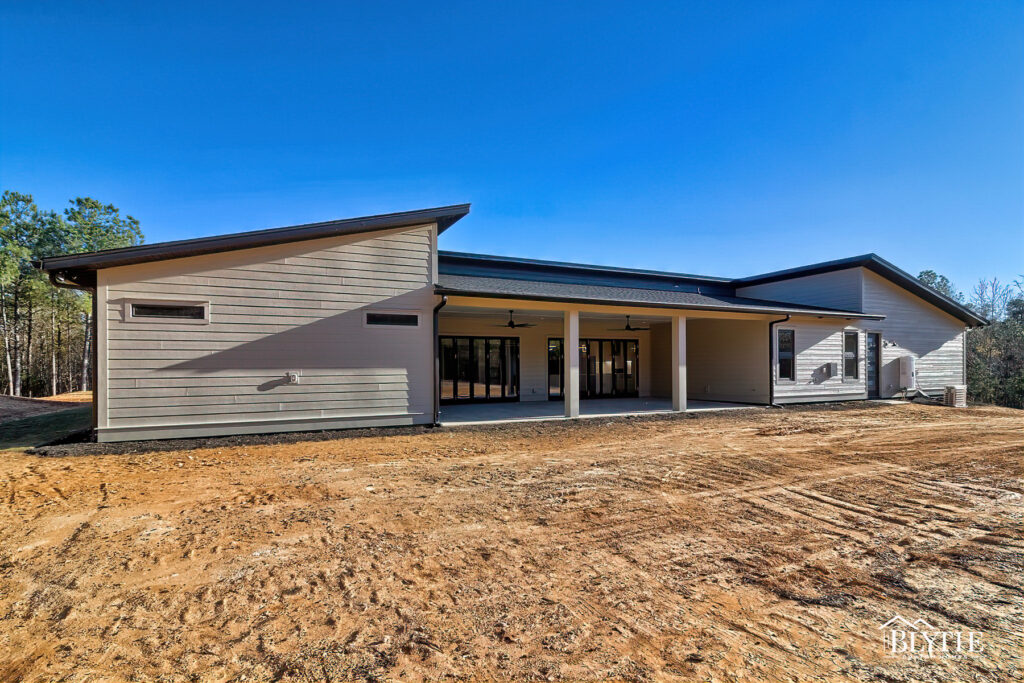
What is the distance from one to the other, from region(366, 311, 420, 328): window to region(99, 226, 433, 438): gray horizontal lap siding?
0.11m

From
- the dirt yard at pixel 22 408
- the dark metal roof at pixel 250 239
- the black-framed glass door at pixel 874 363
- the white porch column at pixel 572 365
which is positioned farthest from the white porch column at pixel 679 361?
the dirt yard at pixel 22 408

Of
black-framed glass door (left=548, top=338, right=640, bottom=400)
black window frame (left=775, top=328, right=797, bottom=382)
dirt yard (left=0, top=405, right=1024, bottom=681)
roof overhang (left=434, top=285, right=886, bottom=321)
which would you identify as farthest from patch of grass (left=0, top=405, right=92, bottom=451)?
black window frame (left=775, top=328, right=797, bottom=382)

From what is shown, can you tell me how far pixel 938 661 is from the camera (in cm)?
205

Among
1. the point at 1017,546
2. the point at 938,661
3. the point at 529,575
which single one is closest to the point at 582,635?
the point at 529,575

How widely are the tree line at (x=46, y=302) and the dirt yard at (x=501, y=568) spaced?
2247 cm

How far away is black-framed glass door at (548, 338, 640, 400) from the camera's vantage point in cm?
1572

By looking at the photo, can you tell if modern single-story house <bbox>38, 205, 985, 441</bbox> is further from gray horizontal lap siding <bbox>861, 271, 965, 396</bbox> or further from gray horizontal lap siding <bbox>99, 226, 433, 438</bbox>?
gray horizontal lap siding <bbox>861, 271, 965, 396</bbox>

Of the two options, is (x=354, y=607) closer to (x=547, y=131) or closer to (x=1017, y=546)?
(x=1017, y=546)

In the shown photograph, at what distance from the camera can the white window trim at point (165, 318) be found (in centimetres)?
730

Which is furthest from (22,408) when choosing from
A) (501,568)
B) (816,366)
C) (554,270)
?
(816,366)

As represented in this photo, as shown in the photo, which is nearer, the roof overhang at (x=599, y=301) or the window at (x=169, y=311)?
the window at (x=169, y=311)

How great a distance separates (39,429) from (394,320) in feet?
→ 25.6

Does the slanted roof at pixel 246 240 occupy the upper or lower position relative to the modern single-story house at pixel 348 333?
upper

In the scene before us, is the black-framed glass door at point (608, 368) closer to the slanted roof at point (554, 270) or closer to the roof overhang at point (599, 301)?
the slanted roof at point (554, 270)
